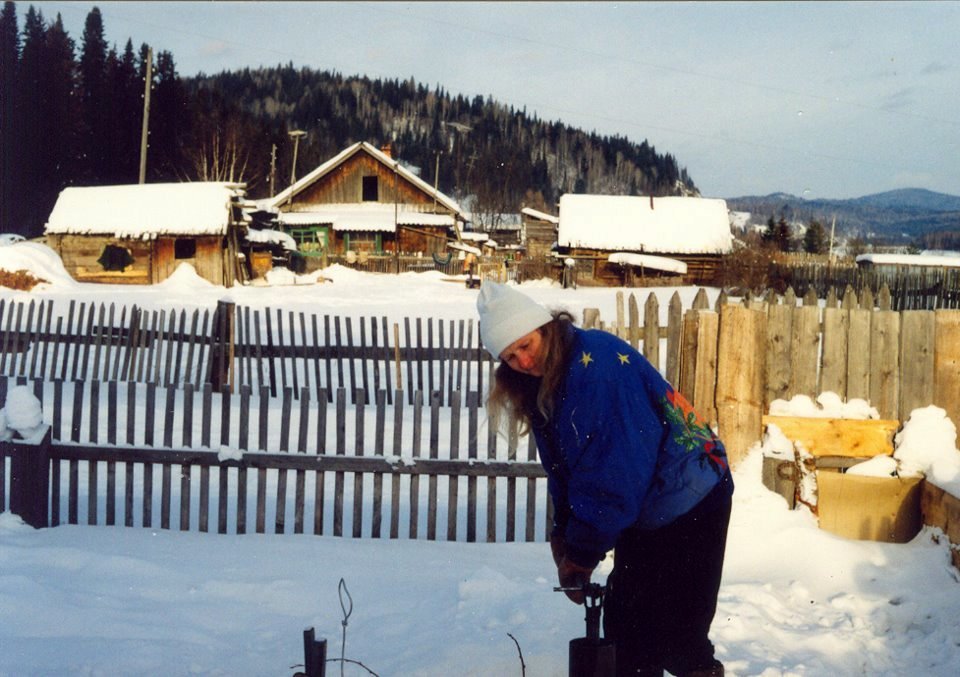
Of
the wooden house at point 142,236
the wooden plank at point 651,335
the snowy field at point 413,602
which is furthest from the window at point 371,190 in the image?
the snowy field at point 413,602

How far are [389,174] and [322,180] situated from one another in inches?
154

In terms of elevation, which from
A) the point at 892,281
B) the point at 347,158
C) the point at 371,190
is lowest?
the point at 892,281

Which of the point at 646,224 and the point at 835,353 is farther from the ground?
the point at 646,224

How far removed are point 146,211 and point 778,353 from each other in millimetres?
31756

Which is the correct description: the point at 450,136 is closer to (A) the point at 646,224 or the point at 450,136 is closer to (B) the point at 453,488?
(A) the point at 646,224

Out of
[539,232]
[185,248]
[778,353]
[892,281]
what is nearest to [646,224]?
[892,281]

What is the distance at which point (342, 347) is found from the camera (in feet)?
36.3

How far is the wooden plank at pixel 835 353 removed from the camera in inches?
209

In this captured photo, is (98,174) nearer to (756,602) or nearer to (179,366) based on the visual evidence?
(179,366)

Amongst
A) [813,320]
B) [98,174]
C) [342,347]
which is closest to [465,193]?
[98,174]

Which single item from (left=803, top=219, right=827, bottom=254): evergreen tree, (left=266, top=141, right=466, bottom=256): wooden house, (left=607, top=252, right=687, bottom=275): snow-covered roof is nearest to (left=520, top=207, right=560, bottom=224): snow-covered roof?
(left=266, top=141, right=466, bottom=256): wooden house

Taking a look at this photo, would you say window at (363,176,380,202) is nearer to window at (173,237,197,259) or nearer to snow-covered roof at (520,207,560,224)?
snow-covered roof at (520,207,560,224)

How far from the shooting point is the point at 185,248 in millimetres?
32906

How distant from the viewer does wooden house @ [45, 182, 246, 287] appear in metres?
31.8
